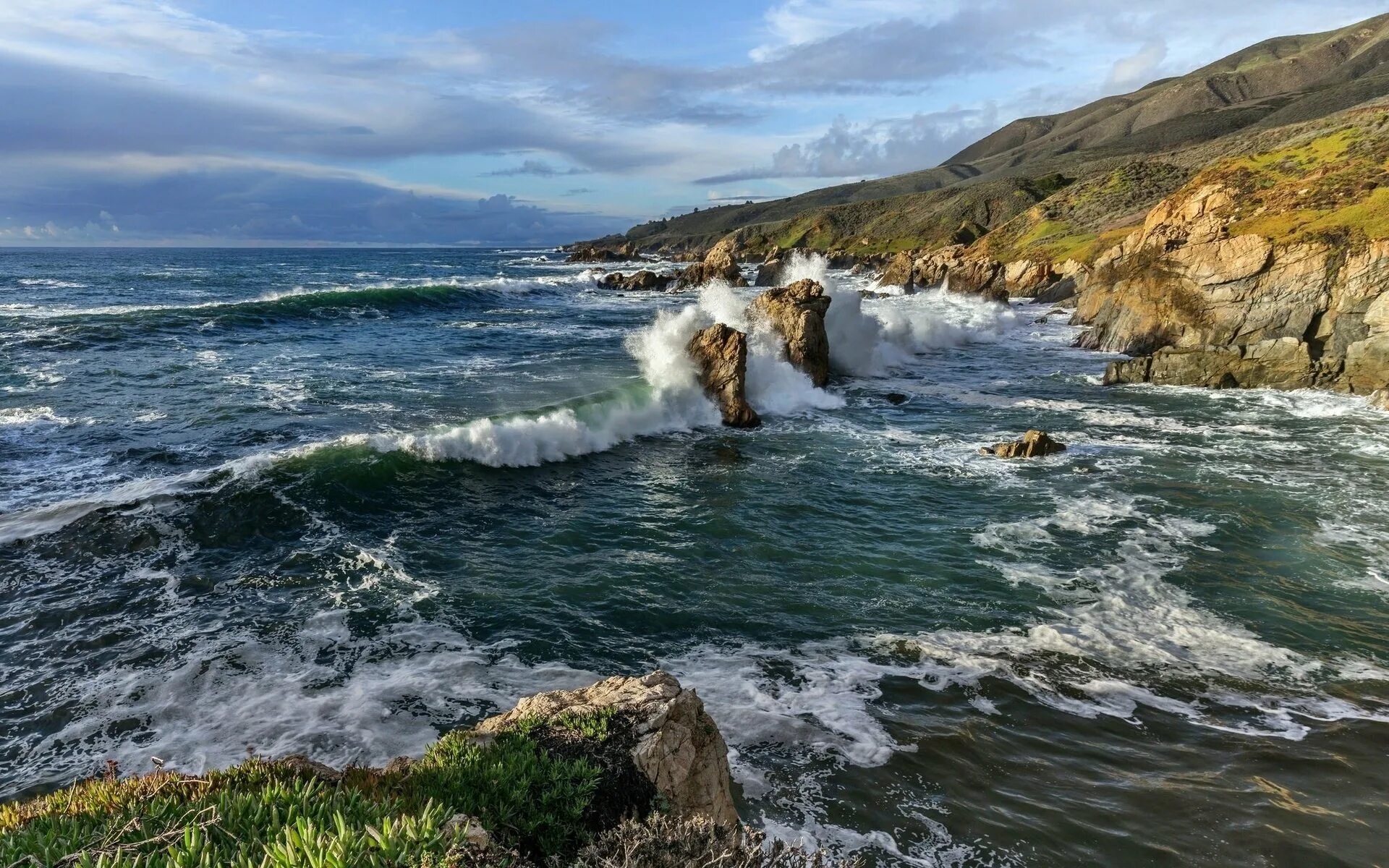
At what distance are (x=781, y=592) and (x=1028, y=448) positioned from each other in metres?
11.5

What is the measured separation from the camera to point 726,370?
2578 cm

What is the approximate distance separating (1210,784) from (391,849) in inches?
347

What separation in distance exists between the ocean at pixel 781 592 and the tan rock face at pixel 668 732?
152 cm

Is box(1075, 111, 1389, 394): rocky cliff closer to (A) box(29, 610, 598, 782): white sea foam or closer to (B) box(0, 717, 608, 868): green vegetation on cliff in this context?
(A) box(29, 610, 598, 782): white sea foam

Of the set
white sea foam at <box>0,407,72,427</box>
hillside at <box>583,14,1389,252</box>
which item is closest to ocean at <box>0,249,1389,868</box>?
white sea foam at <box>0,407,72,427</box>

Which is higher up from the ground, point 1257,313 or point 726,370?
point 1257,313

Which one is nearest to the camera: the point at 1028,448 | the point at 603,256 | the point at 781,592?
the point at 781,592

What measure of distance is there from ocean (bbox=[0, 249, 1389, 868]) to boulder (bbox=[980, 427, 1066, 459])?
630 millimetres

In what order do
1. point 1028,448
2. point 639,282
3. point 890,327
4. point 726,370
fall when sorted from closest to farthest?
point 1028,448, point 726,370, point 890,327, point 639,282

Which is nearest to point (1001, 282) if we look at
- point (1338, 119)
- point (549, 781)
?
point (1338, 119)

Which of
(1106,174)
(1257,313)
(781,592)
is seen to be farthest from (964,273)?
(781,592)

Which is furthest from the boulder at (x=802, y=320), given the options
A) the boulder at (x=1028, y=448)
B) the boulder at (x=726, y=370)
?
the boulder at (x=1028, y=448)

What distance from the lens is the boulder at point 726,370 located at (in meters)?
25.4

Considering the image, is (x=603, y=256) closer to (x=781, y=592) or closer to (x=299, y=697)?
(x=781, y=592)
